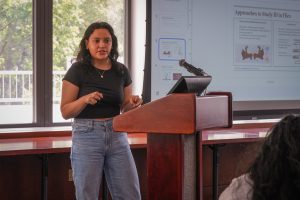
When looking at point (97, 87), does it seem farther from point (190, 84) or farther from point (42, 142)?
point (42, 142)

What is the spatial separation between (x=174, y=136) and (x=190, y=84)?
0.23 metres

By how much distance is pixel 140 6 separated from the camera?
4.52 metres

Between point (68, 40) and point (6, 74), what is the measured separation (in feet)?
2.05

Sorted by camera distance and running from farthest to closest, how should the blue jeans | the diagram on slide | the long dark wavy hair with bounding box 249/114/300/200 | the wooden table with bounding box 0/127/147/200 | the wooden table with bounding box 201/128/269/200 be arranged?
the diagram on slide
the wooden table with bounding box 201/128/269/200
the wooden table with bounding box 0/127/147/200
the blue jeans
the long dark wavy hair with bounding box 249/114/300/200

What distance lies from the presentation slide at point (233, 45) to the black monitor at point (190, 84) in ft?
7.25

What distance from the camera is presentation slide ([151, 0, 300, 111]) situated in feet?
14.1

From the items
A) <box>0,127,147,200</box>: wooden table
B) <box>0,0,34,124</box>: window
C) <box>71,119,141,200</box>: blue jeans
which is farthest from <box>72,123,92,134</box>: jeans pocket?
<box>0,0,34,124</box>: window

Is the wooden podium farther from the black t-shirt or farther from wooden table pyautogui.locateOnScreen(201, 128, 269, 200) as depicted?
wooden table pyautogui.locateOnScreen(201, 128, 269, 200)

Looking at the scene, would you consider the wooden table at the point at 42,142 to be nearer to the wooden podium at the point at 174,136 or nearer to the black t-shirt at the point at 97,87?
the black t-shirt at the point at 97,87

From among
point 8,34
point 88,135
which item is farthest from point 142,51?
point 88,135

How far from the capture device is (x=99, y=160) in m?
2.59

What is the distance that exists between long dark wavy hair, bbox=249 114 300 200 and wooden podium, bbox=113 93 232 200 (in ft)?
2.55

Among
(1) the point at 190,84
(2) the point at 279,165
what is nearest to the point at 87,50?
(1) the point at 190,84

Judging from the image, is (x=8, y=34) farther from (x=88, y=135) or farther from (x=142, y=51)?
(x=88, y=135)
